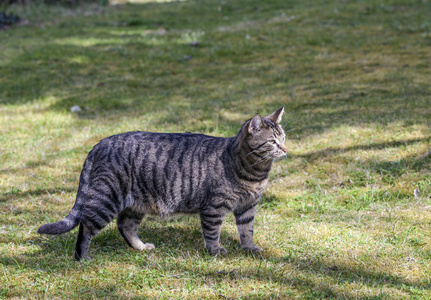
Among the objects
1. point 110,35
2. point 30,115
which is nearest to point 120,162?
point 30,115

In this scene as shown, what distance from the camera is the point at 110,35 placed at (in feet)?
50.2

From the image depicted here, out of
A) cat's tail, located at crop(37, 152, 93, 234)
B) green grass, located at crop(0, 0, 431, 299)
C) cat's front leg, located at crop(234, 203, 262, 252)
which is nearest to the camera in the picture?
green grass, located at crop(0, 0, 431, 299)

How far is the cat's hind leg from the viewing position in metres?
4.48

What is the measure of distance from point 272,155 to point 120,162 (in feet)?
5.04

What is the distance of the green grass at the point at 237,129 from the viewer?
3.85 metres

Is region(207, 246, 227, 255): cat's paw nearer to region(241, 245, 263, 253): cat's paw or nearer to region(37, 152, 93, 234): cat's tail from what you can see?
region(241, 245, 263, 253): cat's paw

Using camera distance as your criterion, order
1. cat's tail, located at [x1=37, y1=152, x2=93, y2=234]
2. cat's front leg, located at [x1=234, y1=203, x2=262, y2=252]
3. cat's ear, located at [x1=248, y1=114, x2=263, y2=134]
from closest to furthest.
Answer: cat's tail, located at [x1=37, y1=152, x2=93, y2=234] → cat's ear, located at [x1=248, y1=114, x2=263, y2=134] → cat's front leg, located at [x1=234, y1=203, x2=262, y2=252]

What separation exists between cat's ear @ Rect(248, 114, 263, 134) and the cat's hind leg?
4.94ft

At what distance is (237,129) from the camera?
7.86 m

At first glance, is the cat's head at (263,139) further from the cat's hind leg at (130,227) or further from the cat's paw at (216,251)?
the cat's hind leg at (130,227)

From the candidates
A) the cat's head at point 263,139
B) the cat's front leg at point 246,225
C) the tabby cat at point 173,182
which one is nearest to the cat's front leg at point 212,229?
the tabby cat at point 173,182

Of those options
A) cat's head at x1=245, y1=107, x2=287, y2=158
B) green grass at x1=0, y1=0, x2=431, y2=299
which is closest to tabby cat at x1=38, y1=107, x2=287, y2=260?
cat's head at x1=245, y1=107, x2=287, y2=158

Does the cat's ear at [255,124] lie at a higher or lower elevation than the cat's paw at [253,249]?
higher

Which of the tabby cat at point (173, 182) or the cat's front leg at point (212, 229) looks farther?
the cat's front leg at point (212, 229)
